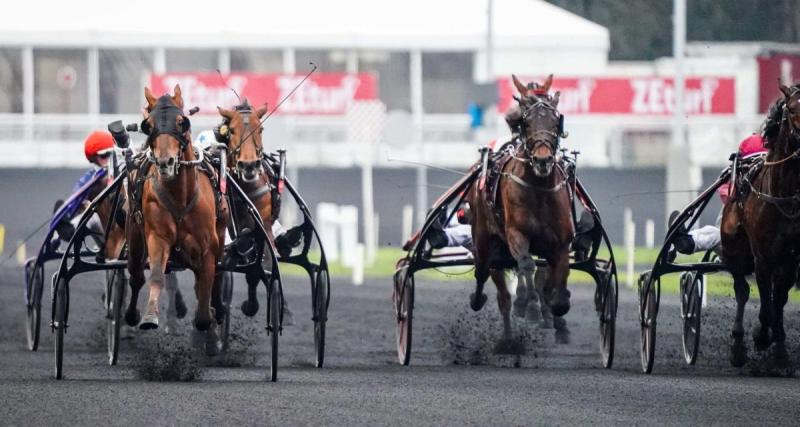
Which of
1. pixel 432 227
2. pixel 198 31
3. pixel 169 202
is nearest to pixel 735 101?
pixel 198 31

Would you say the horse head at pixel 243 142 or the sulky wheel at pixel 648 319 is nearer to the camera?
the sulky wheel at pixel 648 319

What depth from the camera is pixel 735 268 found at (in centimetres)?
1277

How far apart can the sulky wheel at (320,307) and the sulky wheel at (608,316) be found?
5.99 ft

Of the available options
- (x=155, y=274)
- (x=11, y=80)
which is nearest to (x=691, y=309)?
(x=155, y=274)

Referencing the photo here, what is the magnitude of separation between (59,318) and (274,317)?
1268mm

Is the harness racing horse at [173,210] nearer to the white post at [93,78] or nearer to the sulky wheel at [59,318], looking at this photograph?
the sulky wheel at [59,318]

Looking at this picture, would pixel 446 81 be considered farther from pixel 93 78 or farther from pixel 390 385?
pixel 390 385

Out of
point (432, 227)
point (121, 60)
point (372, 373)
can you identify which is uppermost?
point (121, 60)

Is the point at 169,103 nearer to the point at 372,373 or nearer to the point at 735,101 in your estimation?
the point at 372,373

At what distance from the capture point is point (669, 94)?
119 feet

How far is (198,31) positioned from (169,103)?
25929 mm

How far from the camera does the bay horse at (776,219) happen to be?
1198 centimetres

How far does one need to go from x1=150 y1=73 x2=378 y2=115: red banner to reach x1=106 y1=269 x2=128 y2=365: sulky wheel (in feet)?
67.7

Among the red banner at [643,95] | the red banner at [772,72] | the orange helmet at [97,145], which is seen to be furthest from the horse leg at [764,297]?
the red banner at [643,95]
